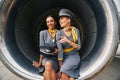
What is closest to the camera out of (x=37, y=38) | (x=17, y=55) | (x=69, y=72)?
(x=69, y=72)

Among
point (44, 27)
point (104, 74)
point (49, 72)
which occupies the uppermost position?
point (44, 27)

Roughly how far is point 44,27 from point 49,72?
66cm

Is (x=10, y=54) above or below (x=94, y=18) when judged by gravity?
below

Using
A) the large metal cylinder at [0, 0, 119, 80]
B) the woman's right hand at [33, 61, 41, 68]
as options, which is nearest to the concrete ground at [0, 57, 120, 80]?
the large metal cylinder at [0, 0, 119, 80]

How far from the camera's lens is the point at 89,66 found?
87.2 inches

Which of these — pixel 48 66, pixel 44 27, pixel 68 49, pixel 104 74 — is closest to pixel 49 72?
pixel 48 66

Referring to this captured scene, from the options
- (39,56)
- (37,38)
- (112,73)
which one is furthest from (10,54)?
(112,73)

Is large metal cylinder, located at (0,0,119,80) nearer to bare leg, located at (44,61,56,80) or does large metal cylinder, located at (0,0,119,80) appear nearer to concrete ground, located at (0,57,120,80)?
bare leg, located at (44,61,56,80)

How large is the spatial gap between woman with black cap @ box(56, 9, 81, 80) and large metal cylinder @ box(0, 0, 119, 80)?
0.07 meters

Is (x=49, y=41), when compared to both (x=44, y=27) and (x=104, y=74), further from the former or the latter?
(x=104, y=74)

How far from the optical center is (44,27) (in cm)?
273

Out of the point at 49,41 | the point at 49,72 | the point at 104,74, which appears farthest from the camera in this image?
the point at 104,74

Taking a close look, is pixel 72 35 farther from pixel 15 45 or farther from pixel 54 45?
pixel 15 45

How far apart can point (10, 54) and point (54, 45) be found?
271 mm
